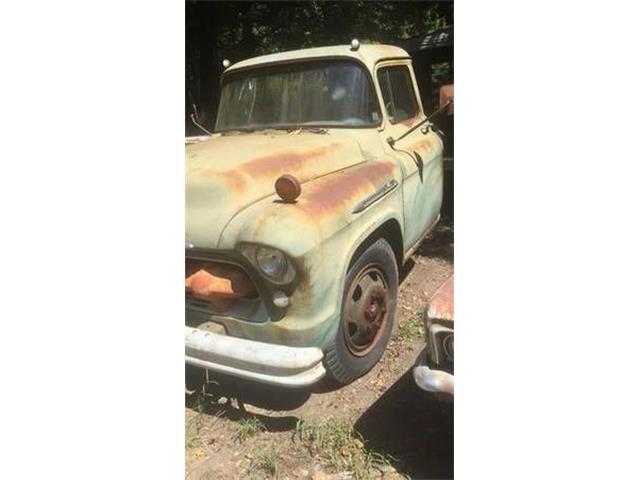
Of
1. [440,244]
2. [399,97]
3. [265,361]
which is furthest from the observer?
[399,97]

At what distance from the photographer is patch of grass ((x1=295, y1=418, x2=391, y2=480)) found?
1.69m

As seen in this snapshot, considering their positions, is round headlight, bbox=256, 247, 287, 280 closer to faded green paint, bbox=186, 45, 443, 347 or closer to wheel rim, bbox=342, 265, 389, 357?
faded green paint, bbox=186, 45, 443, 347

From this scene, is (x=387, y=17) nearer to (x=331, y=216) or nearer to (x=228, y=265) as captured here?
(x=331, y=216)

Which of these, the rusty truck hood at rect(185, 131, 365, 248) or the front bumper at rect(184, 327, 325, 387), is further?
the rusty truck hood at rect(185, 131, 365, 248)

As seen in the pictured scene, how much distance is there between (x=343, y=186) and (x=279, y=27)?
58 centimetres

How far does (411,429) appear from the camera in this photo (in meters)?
1.72

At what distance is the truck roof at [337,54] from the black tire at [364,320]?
23.6 inches

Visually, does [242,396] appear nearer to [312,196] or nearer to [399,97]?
[312,196]

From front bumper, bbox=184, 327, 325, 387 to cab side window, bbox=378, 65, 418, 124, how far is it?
86 centimetres

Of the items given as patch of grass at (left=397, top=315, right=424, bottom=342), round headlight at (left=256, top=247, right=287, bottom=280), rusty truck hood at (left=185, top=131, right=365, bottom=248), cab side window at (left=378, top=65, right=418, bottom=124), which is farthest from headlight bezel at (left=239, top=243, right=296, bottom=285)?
cab side window at (left=378, top=65, right=418, bottom=124)

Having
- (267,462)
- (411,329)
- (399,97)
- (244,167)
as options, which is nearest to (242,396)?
(267,462)

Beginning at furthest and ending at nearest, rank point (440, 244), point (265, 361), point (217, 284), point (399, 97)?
point (399, 97), point (440, 244), point (217, 284), point (265, 361)

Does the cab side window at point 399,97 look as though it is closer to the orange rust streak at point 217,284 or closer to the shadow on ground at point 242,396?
the orange rust streak at point 217,284

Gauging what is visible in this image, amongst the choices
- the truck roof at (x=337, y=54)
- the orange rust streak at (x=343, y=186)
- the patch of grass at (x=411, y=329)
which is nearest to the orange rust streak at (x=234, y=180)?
the orange rust streak at (x=343, y=186)
